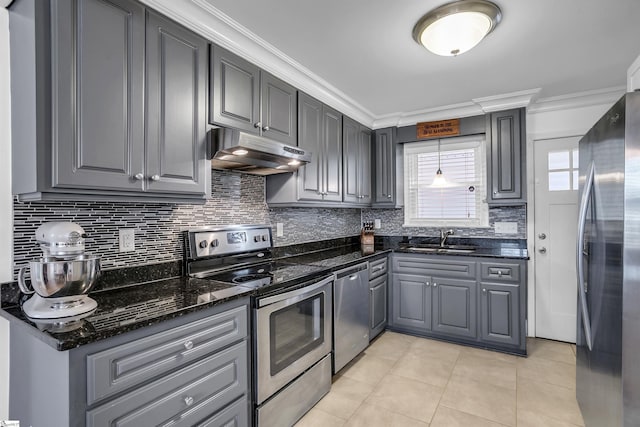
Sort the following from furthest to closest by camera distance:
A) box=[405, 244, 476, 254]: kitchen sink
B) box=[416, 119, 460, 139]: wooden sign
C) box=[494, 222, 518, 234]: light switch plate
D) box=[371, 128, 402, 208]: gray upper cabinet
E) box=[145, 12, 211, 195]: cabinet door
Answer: box=[371, 128, 402, 208]: gray upper cabinet < box=[416, 119, 460, 139]: wooden sign < box=[494, 222, 518, 234]: light switch plate < box=[405, 244, 476, 254]: kitchen sink < box=[145, 12, 211, 195]: cabinet door

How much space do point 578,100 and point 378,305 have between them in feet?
9.14

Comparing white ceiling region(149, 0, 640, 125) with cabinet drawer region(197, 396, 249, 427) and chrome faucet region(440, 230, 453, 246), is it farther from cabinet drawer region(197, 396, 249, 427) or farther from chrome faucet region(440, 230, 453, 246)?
cabinet drawer region(197, 396, 249, 427)

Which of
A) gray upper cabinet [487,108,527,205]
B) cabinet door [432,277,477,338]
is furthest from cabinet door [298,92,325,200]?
gray upper cabinet [487,108,527,205]

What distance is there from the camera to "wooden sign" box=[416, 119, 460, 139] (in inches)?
141

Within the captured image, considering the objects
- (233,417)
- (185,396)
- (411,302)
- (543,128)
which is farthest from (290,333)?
(543,128)

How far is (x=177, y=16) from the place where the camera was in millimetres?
1703

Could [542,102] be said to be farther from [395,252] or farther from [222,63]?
[222,63]

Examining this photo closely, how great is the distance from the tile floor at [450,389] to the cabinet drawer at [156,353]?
3.11 feet

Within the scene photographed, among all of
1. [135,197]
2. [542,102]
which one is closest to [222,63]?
[135,197]

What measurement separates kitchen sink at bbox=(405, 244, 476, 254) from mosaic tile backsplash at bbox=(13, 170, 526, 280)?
1.62 feet

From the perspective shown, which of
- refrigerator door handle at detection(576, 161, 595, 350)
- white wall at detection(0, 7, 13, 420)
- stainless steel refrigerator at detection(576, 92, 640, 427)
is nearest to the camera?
stainless steel refrigerator at detection(576, 92, 640, 427)

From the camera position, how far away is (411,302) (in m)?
3.39

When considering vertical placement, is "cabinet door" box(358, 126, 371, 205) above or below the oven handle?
above

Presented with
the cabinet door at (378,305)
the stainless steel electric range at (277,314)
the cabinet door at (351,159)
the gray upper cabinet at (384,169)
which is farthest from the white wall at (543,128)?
the stainless steel electric range at (277,314)
